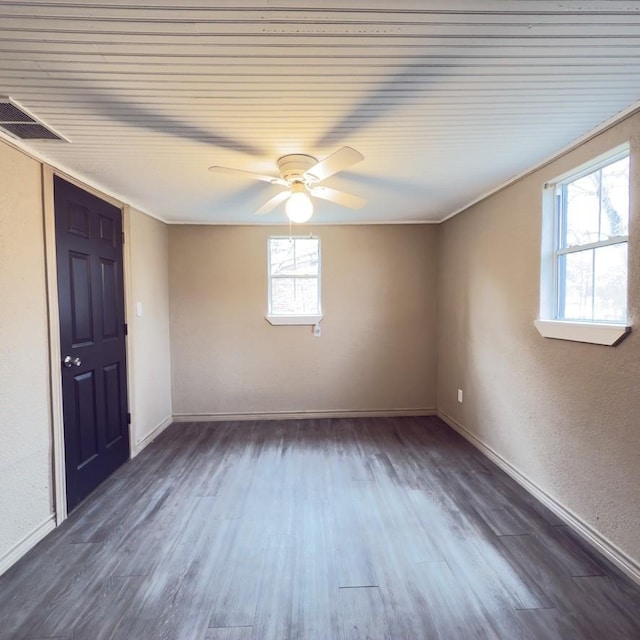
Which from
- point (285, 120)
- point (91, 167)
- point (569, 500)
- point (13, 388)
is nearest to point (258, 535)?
point (13, 388)

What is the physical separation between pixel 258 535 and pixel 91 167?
2572 millimetres

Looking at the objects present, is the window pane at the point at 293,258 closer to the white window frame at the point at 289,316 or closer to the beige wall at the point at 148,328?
the white window frame at the point at 289,316

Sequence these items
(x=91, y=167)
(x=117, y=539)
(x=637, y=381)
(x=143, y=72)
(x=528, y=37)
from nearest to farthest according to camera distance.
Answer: (x=528, y=37)
(x=143, y=72)
(x=637, y=381)
(x=117, y=539)
(x=91, y=167)

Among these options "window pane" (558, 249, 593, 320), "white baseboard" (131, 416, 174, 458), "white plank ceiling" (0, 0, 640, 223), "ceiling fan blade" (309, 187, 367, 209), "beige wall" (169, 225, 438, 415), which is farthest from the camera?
"beige wall" (169, 225, 438, 415)

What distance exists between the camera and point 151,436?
322cm

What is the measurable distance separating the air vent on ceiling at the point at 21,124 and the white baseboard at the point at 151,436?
7.95ft

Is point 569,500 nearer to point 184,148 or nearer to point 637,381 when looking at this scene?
point 637,381

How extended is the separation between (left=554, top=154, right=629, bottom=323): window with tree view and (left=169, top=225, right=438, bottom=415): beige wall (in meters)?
1.65

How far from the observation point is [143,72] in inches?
50.1

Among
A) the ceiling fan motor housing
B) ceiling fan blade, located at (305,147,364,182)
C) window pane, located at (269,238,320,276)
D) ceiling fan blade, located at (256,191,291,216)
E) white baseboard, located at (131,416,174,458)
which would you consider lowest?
white baseboard, located at (131,416,174,458)

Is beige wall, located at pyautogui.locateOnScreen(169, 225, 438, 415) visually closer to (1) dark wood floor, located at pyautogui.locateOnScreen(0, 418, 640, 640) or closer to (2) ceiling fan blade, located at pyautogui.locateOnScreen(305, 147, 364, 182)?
(1) dark wood floor, located at pyautogui.locateOnScreen(0, 418, 640, 640)

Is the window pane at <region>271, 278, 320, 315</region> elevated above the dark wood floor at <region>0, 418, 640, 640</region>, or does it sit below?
above

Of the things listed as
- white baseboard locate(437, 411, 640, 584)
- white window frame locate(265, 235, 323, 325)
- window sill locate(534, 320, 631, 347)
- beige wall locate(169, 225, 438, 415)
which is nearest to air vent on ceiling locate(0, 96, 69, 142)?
beige wall locate(169, 225, 438, 415)

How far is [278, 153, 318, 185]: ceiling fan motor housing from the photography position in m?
1.91
